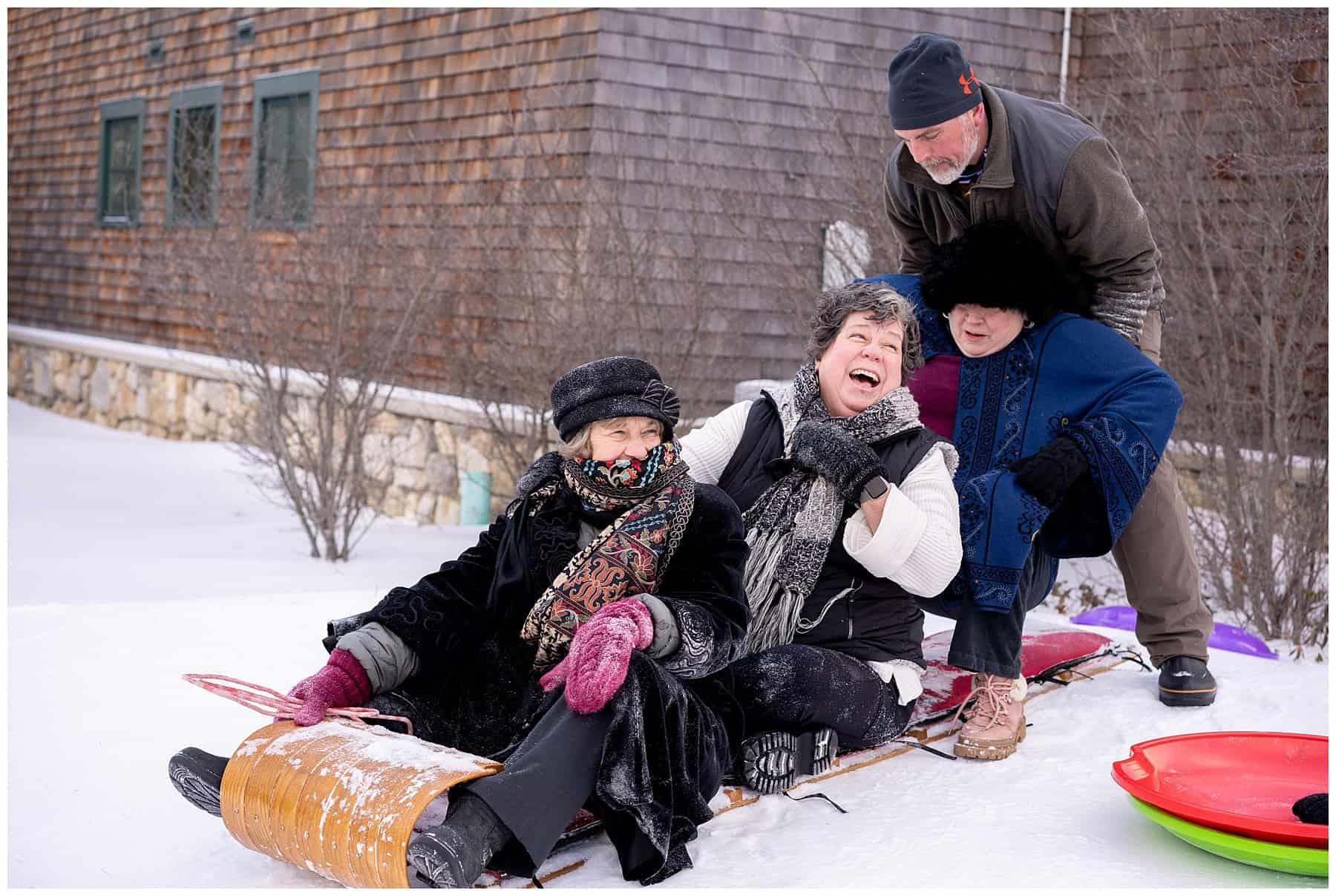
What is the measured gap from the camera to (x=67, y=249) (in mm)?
14594

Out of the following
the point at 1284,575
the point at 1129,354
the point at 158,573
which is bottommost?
the point at 158,573

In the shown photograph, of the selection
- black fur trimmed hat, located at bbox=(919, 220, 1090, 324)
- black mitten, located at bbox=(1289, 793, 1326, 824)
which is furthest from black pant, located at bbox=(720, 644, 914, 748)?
black fur trimmed hat, located at bbox=(919, 220, 1090, 324)

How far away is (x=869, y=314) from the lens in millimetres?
2846

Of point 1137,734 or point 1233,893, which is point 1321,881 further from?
point 1137,734

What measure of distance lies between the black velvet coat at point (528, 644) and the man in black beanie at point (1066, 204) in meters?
1.12

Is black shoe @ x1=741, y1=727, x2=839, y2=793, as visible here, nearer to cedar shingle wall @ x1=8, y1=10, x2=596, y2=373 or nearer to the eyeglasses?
the eyeglasses

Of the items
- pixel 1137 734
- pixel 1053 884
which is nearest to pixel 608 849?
pixel 1053 884

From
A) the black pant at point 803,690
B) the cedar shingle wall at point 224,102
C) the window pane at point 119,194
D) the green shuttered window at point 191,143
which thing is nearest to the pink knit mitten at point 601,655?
the black pant at point 803,690

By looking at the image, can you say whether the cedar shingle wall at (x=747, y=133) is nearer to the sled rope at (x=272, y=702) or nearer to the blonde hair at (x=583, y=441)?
the blonde hair at (x=583, y=441)

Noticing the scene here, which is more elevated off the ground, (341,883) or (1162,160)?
Answer: (1162,160)

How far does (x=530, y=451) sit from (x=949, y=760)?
184 inches

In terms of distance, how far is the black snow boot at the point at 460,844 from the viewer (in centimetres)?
197

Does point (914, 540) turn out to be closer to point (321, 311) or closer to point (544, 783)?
point (544, 783)

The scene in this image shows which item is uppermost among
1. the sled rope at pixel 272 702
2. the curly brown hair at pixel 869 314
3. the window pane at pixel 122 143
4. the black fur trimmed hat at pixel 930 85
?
the window pane at pixel 122 143
